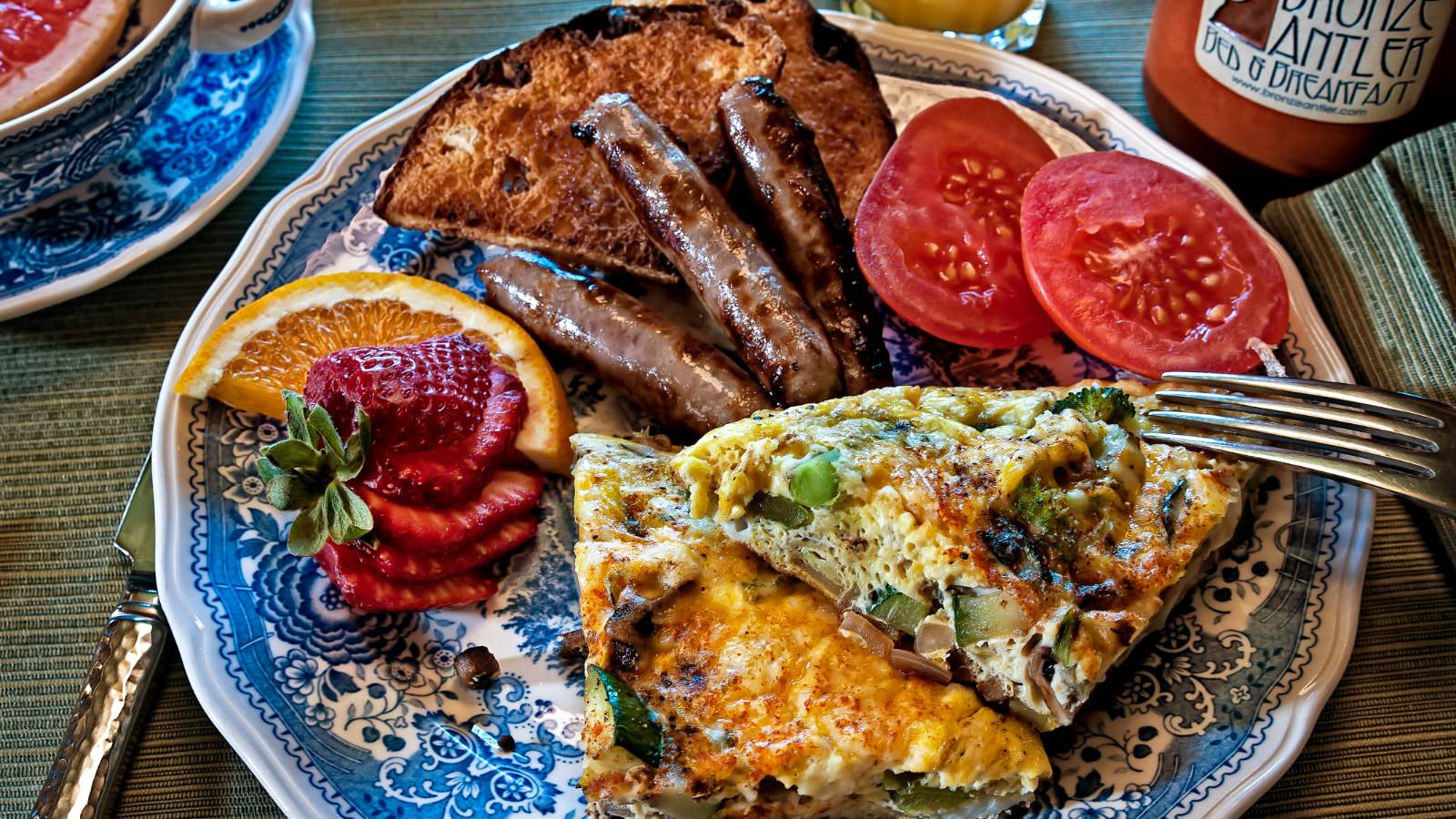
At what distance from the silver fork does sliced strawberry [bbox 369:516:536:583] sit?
153cm

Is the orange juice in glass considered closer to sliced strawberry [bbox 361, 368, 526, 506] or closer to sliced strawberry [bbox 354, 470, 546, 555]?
sliced strawberry [bbox 361, 368, 526, 506]

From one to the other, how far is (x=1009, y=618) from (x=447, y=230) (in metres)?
2.05

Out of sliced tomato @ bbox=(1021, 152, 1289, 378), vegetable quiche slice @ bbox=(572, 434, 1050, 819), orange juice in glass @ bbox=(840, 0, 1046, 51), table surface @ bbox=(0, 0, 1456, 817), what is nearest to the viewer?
vegetable quiche slice @ bbox=(572, 434, 1050, 819)

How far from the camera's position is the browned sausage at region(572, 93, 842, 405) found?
105 inches

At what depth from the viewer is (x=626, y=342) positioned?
283 centimetres

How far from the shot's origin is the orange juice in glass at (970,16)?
3.69 metres

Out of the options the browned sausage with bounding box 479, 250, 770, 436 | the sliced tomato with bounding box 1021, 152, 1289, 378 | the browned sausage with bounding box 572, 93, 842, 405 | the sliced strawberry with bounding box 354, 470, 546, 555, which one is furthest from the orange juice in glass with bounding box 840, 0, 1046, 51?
the sliced strawberry with bounding box 354, 470, 546, 555

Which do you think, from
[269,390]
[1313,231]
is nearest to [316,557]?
[269,390]

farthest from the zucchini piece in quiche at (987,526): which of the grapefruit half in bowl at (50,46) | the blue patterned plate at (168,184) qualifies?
the grapefruit half in bowl at (50,46)

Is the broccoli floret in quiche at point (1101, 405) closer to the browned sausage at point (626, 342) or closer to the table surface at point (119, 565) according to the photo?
the browned sausage at point (626, 342)

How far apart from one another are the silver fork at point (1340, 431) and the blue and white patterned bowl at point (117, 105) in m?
3.00

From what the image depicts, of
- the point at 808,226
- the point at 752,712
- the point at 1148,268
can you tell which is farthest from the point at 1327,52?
the point at 752,712

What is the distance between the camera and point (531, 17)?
4215 millimetres

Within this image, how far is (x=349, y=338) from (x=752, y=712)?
1588mm
